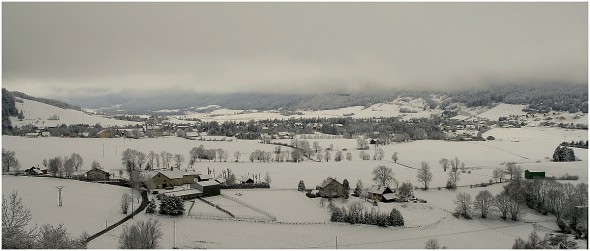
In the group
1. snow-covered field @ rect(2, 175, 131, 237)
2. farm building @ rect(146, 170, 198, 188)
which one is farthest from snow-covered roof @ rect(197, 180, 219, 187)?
snow-covered field @ rect(2, 175, 131, 237)

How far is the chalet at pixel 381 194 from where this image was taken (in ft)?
116

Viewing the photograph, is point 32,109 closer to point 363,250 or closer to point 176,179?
point 176,179

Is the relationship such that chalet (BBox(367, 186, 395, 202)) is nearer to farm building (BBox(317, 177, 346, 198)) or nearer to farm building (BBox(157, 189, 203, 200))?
farm building (BBox(317, 177, 346, 198))

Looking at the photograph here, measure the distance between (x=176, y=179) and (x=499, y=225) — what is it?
1111 inches

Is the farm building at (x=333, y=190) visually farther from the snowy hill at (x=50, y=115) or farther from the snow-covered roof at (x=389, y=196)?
the snowy hill at (x=50, y=115)

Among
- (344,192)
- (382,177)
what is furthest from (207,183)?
(382,177)

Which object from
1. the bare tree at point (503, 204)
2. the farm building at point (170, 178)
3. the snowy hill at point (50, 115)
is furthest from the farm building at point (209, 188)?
the snowy hill at point (50, 115)

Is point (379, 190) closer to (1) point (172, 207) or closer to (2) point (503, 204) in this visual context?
(2) point (503, 204)

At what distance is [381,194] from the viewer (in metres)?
35.9

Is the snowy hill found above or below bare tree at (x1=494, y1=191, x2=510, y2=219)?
above

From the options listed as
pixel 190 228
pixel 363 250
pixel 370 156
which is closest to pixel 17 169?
pixel 190 228

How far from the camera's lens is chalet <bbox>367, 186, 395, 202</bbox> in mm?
35466

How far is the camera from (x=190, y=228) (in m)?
27.1

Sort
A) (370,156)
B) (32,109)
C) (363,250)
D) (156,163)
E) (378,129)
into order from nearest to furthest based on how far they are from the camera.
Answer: (363,250) → (156,163) → (370,156) → (378,129) → (32,109)
